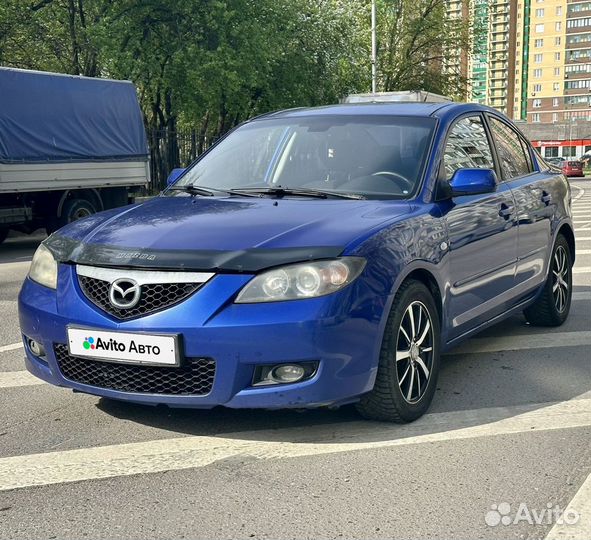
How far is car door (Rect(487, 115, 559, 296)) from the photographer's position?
5523 millimetres

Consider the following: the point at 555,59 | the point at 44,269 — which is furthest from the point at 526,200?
the point at 555,59

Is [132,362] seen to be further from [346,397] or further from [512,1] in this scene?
[512,1]

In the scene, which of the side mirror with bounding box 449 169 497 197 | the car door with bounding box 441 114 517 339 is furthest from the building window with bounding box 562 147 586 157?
the side mirror with bounding box 449 169 497 197

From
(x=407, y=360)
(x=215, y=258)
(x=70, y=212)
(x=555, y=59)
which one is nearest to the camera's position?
(x=215, y=258)

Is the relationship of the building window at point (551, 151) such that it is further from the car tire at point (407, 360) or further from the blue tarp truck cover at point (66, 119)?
the car tire at point (407, 360)

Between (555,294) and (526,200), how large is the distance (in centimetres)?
108

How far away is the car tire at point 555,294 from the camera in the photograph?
6238 millimetres

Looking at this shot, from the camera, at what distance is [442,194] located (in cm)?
459

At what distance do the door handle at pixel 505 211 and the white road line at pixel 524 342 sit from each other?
0.99 metres

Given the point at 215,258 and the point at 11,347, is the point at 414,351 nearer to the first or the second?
the point at 215,258

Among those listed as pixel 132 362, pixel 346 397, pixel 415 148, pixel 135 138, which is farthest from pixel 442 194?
pixel 135 138

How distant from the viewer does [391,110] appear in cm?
519

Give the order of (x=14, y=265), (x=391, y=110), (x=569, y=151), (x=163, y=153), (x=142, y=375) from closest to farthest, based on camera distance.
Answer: (x=142, y=375)
(x=391, y=110)
(x=14, y=265)
(x=163, y=153)
(x=569, y=151)

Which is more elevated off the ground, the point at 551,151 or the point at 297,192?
the point at 297,192
